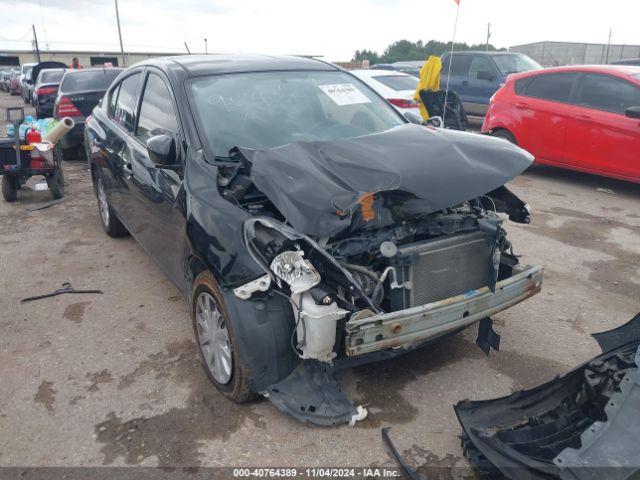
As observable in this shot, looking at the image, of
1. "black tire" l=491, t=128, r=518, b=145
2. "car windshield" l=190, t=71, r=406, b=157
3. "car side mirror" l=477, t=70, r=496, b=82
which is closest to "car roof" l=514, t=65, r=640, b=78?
"black tire" l=491, t=128, r=518, b=145

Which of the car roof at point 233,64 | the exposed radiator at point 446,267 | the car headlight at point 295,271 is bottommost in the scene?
the exposed radiator at point 446,267

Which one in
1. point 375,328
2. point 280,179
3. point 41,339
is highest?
point 280,179

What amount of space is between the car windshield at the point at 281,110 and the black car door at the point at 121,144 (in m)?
1.04

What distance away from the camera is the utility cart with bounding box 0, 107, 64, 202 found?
6.85 m

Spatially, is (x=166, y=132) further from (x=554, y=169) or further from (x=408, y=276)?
(x=554, y=169)

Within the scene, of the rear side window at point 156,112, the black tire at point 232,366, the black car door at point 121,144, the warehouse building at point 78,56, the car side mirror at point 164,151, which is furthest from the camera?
the warehouse building at point 78,56

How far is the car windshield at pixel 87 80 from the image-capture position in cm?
1004

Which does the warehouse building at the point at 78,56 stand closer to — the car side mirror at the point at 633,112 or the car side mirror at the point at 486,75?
the car side mirror at the point at 486,75

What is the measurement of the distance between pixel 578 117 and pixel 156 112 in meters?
5.79

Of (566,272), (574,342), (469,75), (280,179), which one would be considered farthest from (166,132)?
(469,75)

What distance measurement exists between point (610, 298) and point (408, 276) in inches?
93.6

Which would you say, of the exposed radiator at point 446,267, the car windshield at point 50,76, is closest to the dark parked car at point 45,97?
the car windshield at point 50,76

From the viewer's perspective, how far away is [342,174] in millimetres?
2938

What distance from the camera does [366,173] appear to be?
2941mm
